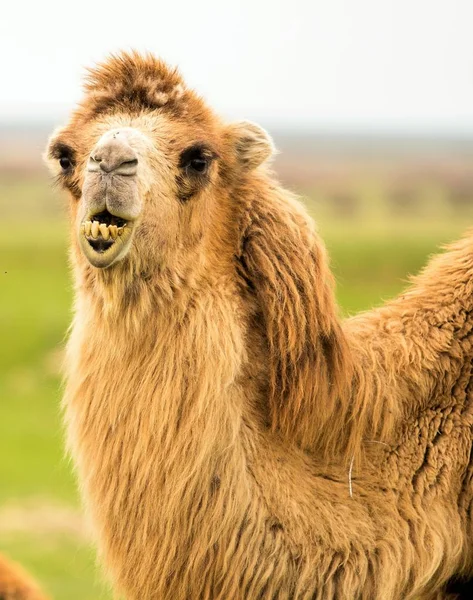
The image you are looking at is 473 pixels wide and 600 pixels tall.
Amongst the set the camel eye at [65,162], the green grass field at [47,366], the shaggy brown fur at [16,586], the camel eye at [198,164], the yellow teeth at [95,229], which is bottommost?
the shaggy brown fur at [16,586]

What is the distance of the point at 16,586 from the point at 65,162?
3931mm

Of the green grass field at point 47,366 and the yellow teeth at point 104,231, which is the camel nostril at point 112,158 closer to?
the yellow teeth at point 104,231

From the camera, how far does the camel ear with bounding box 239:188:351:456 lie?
5.19 metres

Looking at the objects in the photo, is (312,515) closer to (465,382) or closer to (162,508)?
(162,508)

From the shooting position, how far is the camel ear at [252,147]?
5.59 meters

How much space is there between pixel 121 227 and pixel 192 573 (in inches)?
60.3

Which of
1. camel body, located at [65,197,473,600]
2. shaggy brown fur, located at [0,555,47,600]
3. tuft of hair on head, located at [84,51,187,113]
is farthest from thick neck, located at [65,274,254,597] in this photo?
shaggy brown fur, located at [0,555,47,600]

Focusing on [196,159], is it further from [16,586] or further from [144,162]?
[16,586]

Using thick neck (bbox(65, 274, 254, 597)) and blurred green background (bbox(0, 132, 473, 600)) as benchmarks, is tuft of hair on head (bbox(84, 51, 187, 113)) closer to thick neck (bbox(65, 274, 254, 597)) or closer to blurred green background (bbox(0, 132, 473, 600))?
blurred green background (bbox(0, 132, 473, 600))

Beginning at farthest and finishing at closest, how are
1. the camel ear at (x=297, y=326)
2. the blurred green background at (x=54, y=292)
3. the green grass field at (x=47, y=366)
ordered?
the blurred green background at (x=54, y=292) → the green grass field at (x=47, y=366) → the camel ear at (x=297, y=326)

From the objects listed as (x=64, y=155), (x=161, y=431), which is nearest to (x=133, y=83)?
(x=64, y=155)

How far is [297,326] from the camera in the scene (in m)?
5.23

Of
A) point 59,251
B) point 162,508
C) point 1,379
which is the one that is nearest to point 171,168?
point 162,508

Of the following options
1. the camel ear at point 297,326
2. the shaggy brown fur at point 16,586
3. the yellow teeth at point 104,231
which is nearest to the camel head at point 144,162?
the yellow teeth at point 104,231
